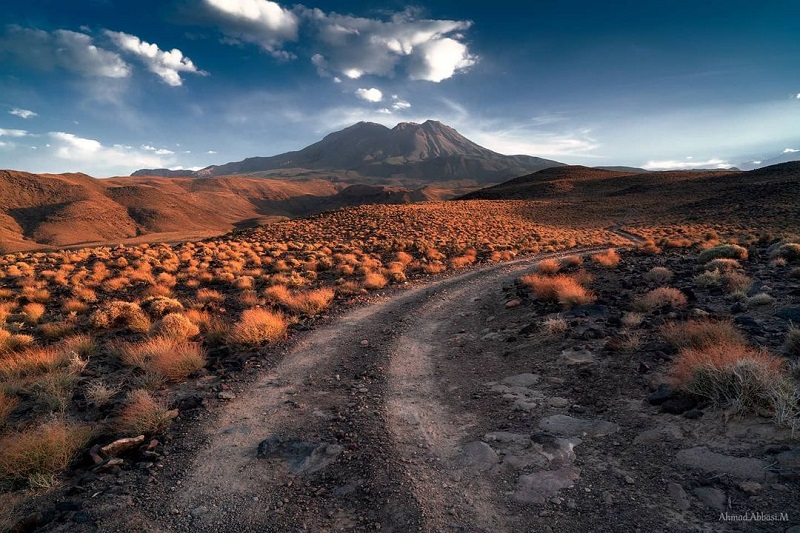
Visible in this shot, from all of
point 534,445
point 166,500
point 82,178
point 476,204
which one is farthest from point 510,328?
point 82,178

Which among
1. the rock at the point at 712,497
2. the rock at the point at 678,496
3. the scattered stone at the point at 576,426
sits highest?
the rock at the point at 712,497

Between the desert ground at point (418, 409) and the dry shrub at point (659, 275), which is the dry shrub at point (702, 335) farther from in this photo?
the dry shrub at point (659, 275)

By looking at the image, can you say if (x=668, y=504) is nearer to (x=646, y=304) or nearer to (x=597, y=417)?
(x=597, y=417)

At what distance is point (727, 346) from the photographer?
568 centimetres

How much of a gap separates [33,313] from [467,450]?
13.9m

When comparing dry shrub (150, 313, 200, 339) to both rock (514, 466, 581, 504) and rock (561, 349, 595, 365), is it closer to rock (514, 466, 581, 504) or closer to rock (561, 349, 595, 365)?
rock (514, 466, 581, 504)

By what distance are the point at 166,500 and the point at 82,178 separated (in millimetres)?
201212

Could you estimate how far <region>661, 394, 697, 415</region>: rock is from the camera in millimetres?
4910

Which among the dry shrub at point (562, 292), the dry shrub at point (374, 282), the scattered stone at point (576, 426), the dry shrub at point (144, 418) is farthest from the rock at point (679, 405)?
the dry shrub at point (374, 282)

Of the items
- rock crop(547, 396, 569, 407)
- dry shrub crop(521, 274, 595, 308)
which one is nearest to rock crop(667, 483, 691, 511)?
rock crop(547, 396, 569, 407)

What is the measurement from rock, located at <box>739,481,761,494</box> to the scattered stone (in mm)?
1374

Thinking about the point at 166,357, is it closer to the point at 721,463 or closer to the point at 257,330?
the point at 257,330

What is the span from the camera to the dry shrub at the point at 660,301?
8945mm

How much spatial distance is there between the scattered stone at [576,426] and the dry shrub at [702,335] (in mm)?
2474
